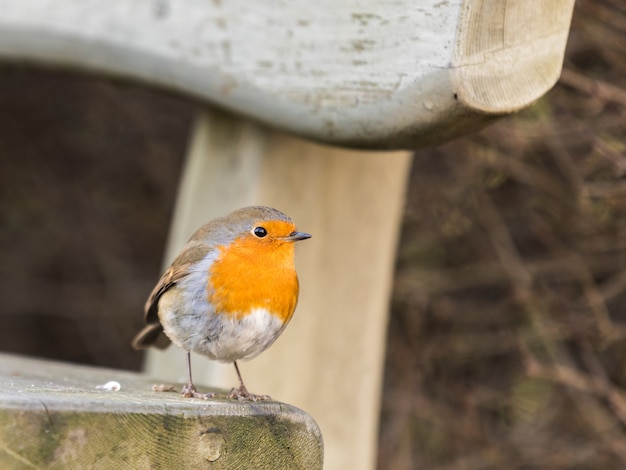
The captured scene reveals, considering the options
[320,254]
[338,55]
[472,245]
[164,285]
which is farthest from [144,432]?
[472,245]

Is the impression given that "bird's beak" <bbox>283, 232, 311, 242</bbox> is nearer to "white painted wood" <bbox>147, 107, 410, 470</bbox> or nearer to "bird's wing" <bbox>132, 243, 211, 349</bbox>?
"bird's wing" <bbox>132, 243, 211, 349</bbox>

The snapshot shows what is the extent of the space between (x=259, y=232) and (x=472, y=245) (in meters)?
2.19

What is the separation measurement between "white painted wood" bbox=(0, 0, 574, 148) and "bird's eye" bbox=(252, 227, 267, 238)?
0.25 metres

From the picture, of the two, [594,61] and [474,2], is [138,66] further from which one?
[594,61]

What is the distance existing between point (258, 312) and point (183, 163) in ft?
10.7

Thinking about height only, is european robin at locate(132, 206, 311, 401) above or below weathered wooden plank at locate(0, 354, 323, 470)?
above

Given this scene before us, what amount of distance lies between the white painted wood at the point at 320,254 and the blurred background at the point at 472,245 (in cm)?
31

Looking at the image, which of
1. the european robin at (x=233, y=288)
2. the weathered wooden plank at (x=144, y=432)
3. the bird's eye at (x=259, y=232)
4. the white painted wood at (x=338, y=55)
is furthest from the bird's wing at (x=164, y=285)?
the weathered wooden plank at (x=144, y=432)

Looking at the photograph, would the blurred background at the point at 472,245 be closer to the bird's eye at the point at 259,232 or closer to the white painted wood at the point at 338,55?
the white painted wood at the point at 338,55

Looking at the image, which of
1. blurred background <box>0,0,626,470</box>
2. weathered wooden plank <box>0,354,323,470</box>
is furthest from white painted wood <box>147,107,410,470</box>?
weathered wooden plank <box>0,354,323,470</box>

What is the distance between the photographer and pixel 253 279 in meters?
2.19

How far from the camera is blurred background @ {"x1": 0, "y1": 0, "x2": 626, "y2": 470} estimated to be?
3.62 m

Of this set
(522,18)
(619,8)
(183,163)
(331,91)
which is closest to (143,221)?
(183,163)

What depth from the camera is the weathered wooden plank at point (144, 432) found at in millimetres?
1367
